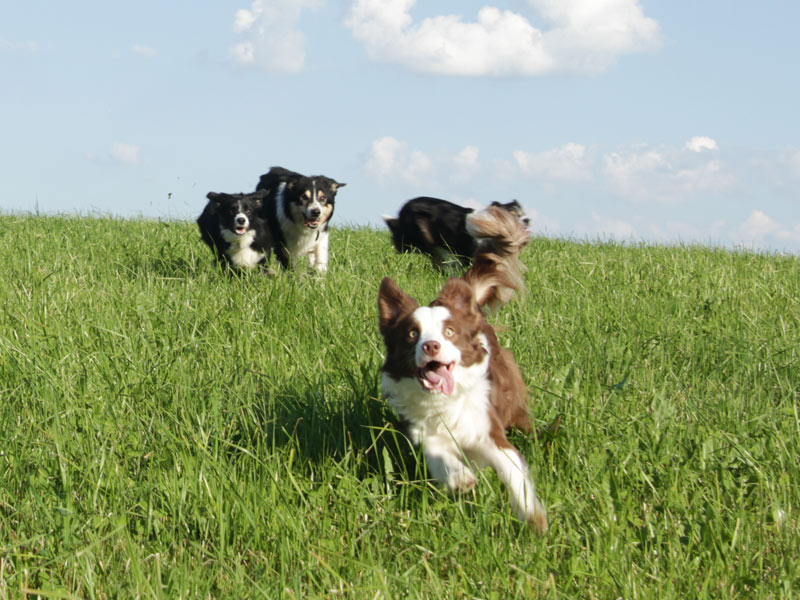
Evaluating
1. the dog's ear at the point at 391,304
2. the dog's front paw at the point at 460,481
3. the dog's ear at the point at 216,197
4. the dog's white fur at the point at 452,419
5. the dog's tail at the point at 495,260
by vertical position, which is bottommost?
the dog's front paw at the point at 460,481

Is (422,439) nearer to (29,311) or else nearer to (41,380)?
(41,380)

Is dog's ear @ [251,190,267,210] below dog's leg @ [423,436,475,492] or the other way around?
the other way around

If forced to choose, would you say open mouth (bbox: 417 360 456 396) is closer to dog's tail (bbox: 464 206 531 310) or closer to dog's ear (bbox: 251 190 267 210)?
dog's tail (bbox: 464 206 531 310)

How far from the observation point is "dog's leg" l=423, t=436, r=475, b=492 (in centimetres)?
344

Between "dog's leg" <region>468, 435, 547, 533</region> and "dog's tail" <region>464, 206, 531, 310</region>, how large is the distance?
4.06ft

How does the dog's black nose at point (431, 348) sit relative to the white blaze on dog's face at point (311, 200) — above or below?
below

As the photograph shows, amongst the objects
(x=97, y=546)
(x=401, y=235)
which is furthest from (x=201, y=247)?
(x=97, y=546)

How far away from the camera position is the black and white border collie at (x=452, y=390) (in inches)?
135

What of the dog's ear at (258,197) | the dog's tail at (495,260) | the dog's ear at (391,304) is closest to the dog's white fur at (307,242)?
the dog's ear at (258,197)

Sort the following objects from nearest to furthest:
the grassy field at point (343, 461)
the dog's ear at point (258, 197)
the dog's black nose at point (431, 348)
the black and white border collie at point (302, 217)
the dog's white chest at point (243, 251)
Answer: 1. the grassy field at point (343, 461)
2. the dog's black nose at point (431, 348)
3. the dog's white chest at point (243, 251)
4. the black and white border collie at point (302, 217)
5. the dog's ear at point (258, 197)

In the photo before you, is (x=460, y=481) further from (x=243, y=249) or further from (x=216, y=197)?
(x=216, y=197)

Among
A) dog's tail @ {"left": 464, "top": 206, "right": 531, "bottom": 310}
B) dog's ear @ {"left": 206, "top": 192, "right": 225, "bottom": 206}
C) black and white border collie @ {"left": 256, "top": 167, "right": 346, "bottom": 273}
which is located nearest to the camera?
dog's tail @ {"left": 464, "top": 206, "right": 531, "bottom": 310}

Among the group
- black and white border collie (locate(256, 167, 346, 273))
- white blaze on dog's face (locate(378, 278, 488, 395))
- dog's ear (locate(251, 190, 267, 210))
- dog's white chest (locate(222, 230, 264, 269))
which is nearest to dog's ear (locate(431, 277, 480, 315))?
white blaze on dog's face (locate(378, 278, 488, 395))

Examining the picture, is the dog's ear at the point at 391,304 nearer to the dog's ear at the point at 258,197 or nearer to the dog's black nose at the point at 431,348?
the dog's black nose at the point at 431,348
